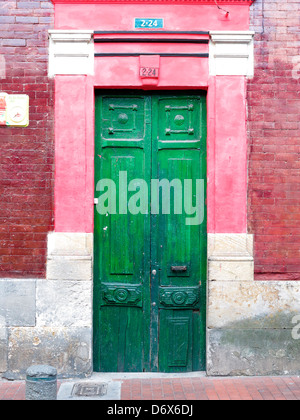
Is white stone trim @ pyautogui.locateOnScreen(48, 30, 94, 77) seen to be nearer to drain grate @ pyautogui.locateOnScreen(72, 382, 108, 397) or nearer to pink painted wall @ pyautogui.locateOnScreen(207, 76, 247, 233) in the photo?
pink painted wall @ pyautogui.locateOnScreen(207, 76, 247, 233)

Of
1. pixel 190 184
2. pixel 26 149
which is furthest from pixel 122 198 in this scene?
pixel 26 149

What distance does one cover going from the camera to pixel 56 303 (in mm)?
6195

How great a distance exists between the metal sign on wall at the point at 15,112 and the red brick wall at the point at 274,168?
2725 mm

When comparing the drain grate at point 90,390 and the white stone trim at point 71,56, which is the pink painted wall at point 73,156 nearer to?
the white stone trim at point 71,56

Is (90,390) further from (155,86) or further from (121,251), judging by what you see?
(155,86)

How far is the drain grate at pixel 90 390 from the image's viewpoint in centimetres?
567

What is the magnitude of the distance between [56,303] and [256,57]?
12.6 ft

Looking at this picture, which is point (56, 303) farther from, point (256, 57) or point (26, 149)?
point (256, 57)

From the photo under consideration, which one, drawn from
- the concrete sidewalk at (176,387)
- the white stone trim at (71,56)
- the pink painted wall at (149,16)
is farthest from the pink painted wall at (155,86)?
the concrete sidewalk at (176,387)

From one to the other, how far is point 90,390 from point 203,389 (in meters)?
1.27

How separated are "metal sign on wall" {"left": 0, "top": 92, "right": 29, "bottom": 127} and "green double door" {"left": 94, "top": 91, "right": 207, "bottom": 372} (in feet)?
2.92

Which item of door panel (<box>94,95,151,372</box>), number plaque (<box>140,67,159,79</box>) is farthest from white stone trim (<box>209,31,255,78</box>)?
door panel (<box>94,95,151,372</box>)
